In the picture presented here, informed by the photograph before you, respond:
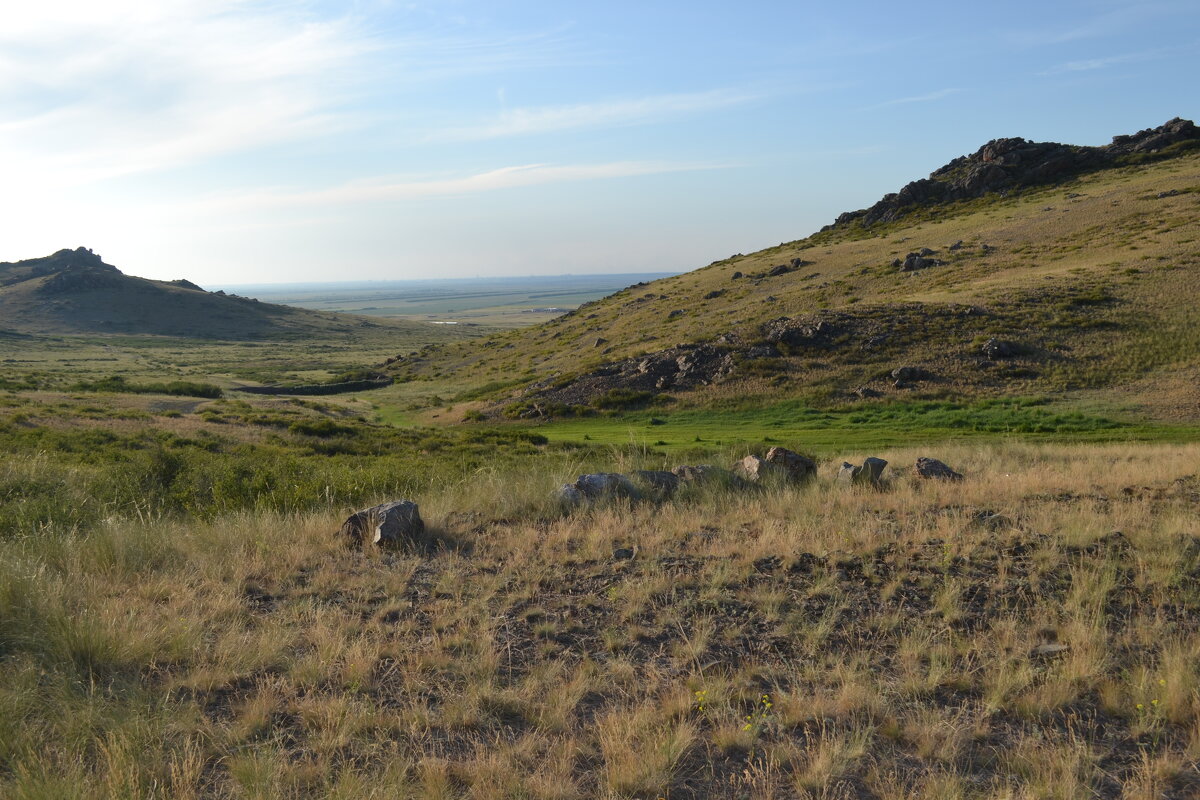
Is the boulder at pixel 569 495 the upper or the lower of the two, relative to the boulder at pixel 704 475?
upper

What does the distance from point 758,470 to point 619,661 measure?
24.5 feet

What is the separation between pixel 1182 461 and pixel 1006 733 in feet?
41.1

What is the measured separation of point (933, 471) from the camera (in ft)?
41.3

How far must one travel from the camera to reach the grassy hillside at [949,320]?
3400 cm

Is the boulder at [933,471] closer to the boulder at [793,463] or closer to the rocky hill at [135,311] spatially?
the boulder at [793,463]

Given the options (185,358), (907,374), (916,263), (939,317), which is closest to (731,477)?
(907,374)

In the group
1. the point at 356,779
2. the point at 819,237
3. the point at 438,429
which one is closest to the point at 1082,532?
the point at 356,779

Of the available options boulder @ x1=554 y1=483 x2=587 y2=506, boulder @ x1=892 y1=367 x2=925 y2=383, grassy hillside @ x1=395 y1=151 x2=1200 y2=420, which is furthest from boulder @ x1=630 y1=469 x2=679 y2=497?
boulder @ x1=892 y1=367 x2=925 y2=383

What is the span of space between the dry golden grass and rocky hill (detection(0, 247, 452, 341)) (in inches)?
6363

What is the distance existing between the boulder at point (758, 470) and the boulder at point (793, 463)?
287 millimetres

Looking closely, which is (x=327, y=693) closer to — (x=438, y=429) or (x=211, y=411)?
(x=438, y=429)

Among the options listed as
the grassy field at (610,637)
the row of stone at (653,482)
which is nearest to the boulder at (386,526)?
the row of stone at (653,482)

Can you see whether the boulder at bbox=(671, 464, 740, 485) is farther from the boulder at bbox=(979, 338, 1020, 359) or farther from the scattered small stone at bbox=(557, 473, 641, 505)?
the boulder at bbox=(979, 338, 1020, 359)

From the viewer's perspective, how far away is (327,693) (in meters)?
5.36
